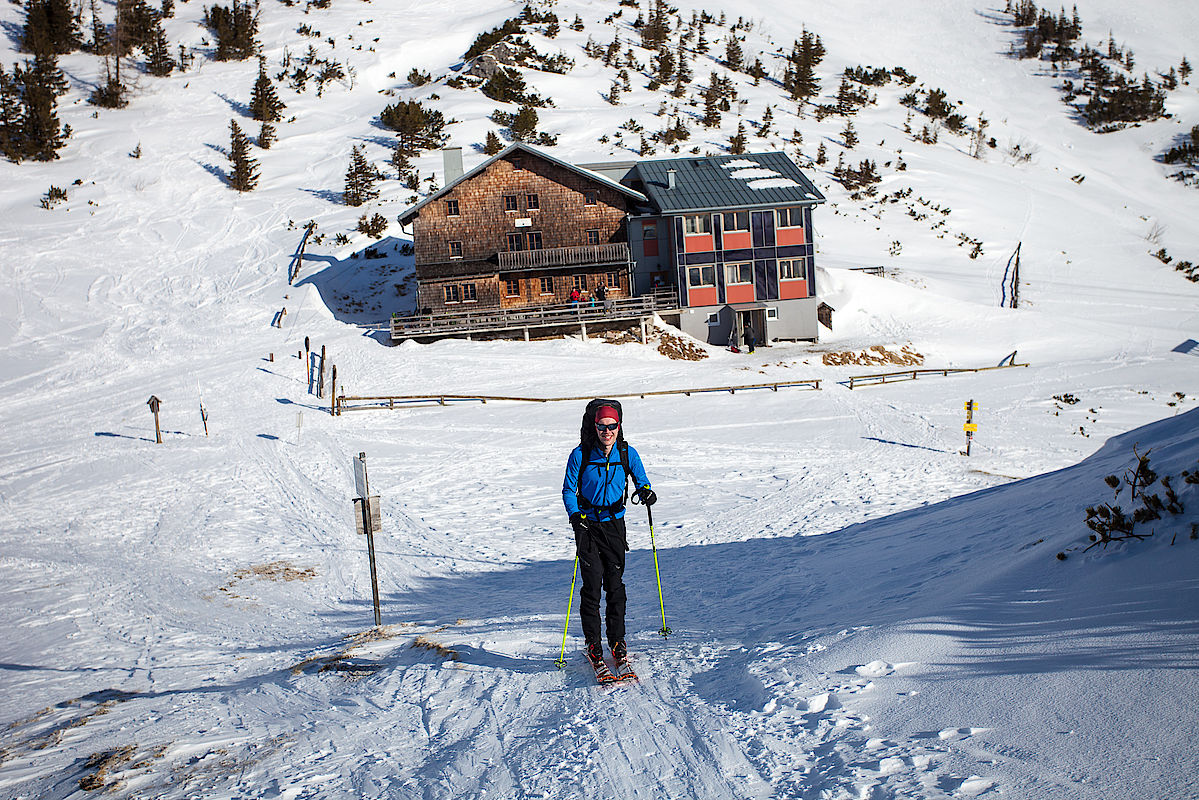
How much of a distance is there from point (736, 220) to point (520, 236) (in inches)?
384

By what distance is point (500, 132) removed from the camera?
60594 millimetres

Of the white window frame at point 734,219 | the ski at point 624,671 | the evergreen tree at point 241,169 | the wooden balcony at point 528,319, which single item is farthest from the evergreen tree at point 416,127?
the ski at point 624,671

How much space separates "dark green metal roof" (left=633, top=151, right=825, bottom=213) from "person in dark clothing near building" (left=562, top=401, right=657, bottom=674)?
99.9 ft

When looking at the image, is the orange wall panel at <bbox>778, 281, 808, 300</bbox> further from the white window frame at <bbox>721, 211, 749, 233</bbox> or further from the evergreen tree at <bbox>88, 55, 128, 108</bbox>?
the evergreen tree at <bbox>88, 55, 128, 108</bbox>

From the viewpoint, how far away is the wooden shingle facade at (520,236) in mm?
36469

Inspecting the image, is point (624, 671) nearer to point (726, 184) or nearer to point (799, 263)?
point (799, 263)

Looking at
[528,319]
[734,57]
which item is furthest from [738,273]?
[734,57]

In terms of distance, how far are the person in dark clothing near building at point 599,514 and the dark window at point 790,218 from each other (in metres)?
32.3

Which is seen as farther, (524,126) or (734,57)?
(734,57)

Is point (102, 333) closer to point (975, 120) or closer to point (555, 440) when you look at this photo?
point (555, 440)

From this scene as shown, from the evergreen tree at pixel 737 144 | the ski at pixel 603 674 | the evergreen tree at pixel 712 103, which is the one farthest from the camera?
the evergreen tree at pixel 712 103

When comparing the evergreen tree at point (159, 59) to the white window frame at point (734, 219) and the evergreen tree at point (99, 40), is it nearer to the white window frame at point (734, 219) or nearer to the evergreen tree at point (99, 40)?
the evergreen tree at point (99, 40)

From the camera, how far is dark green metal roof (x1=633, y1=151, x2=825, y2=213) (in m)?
36.5

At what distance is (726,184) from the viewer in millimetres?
37969
